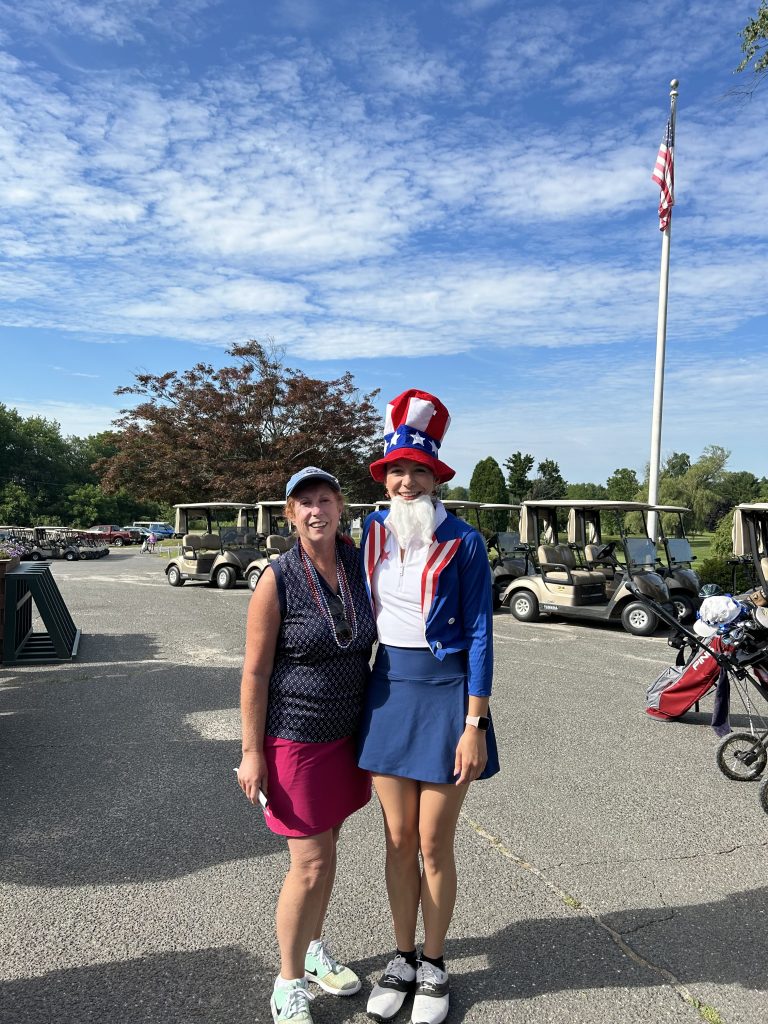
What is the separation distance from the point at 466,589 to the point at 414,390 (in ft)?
2.30

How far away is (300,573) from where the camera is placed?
2.31 metres

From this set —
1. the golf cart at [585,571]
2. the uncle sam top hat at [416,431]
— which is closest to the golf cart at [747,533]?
the golf cart at [585,571]

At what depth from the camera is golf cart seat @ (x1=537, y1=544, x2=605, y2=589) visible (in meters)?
11.5

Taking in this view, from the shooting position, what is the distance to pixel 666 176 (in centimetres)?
1738

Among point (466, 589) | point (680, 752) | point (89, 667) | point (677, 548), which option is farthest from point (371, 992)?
point (677, 548)

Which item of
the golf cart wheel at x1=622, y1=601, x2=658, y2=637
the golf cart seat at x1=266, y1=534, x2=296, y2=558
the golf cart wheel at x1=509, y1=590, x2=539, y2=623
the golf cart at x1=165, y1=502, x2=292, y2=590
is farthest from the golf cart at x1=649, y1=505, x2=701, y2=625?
the golf cart at x1=165, y1=502, x2=292, y2=590

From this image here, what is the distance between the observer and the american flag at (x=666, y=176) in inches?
672

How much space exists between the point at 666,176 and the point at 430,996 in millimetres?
18931

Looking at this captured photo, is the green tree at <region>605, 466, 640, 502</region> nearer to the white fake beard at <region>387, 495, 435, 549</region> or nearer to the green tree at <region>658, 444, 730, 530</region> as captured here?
the green tree at <region>658, 444, 730, 530</region>

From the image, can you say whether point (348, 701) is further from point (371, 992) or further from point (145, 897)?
point (145, 897)

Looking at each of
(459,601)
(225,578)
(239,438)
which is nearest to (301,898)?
(459,601)

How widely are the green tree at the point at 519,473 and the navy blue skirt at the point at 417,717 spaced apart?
1463 inches

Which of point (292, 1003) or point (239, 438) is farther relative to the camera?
point (239, 438)

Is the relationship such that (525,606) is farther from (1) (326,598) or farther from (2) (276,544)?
(1) (326,598)
